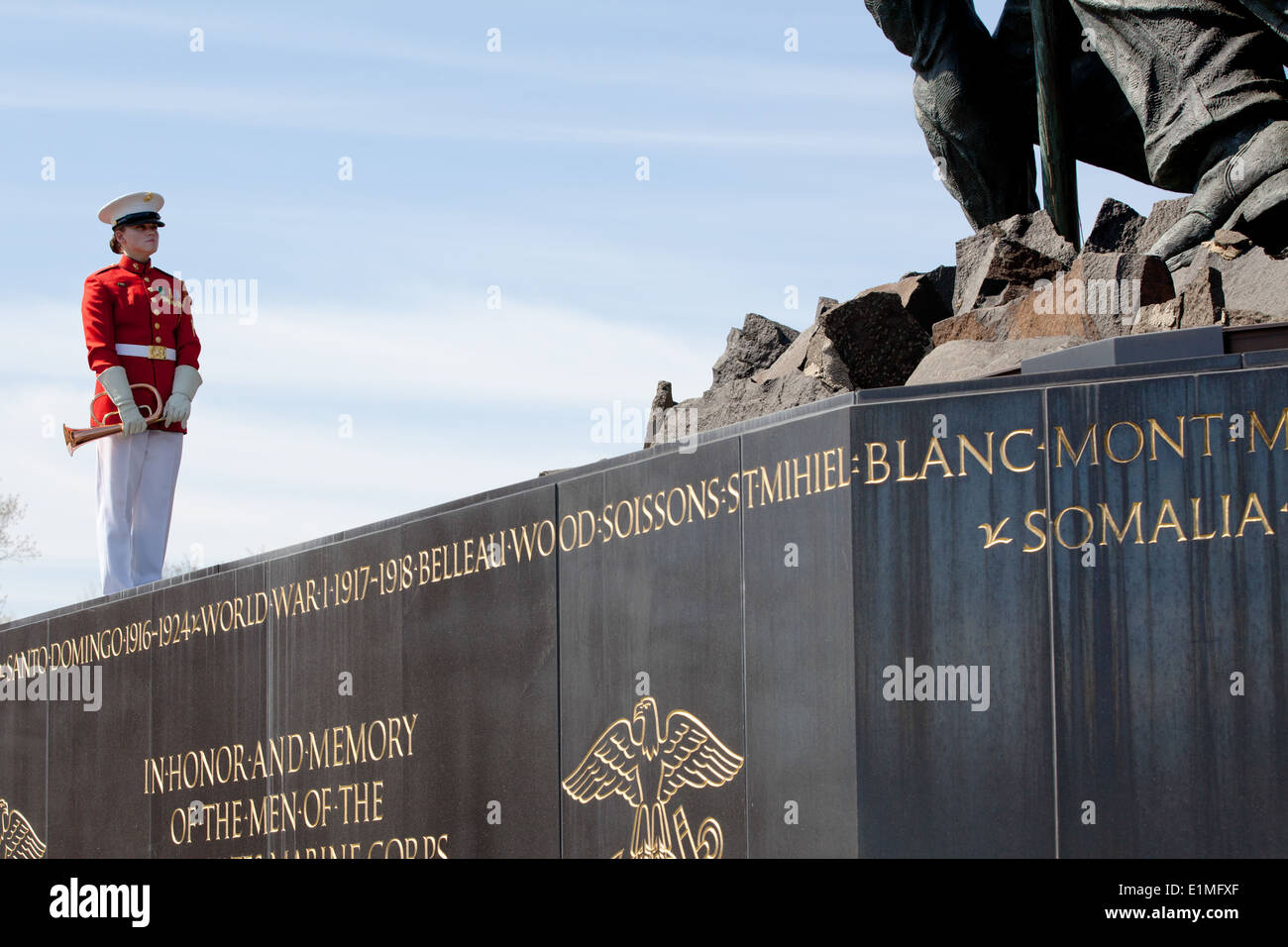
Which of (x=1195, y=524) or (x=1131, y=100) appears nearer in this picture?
(x=1195, y=524)

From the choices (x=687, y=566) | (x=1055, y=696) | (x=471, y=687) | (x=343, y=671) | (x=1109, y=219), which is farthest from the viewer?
(x=1109, y=219)

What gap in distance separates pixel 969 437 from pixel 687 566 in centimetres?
110

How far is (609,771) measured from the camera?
19.7ft

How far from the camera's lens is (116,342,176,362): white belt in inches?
376

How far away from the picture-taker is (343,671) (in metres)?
7.45

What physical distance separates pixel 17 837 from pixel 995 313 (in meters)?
6.06

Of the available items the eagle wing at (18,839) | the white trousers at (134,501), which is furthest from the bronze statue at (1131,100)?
the eagle wing at (18,839)

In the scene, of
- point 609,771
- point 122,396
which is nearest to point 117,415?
point 122,396

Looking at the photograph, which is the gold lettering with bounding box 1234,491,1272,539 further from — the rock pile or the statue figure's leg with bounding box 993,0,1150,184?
the statue figure's leg with bounding box 993,0,1150,184

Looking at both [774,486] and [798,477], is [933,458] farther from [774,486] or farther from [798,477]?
[774,486]

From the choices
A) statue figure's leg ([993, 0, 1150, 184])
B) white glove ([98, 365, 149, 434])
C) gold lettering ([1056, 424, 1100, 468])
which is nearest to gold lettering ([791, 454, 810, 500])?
gold lettering ([1056, 424, 1100, 468])

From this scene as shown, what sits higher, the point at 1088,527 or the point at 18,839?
the point at 1088,527

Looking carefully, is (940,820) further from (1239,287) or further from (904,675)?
(1239,287)
